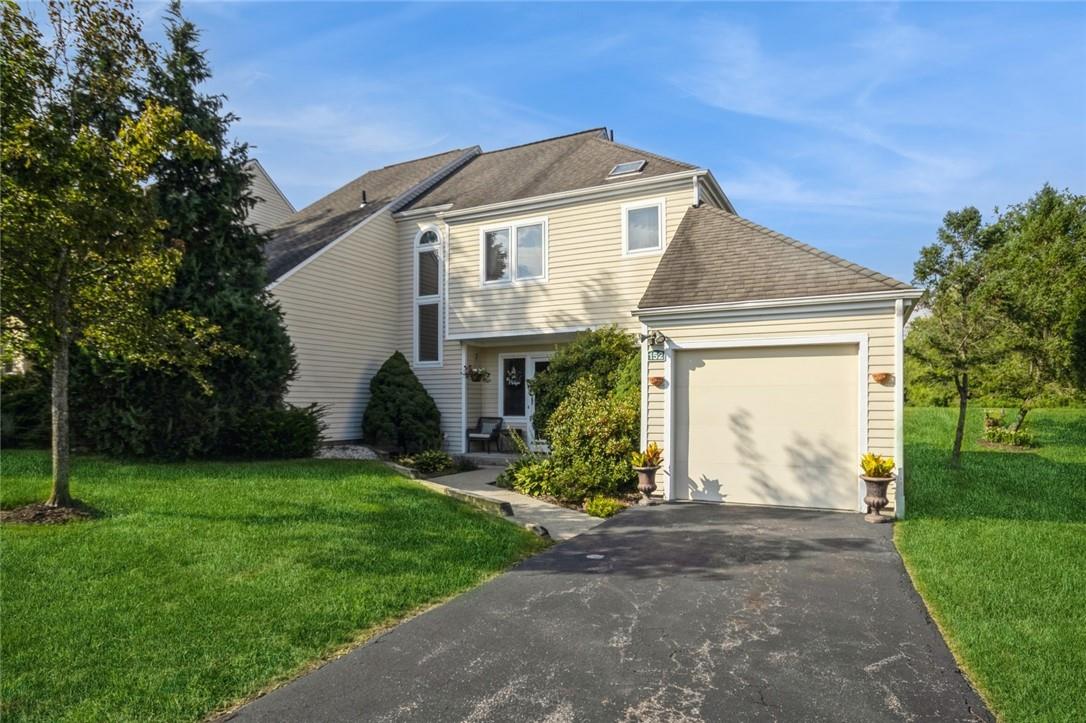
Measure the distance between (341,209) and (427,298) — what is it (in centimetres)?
431

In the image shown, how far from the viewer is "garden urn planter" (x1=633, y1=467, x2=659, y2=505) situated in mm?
9211

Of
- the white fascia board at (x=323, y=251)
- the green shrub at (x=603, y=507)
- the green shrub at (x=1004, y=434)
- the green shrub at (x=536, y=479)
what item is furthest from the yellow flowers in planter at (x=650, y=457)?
the green shrub at (x=1004, y=434)

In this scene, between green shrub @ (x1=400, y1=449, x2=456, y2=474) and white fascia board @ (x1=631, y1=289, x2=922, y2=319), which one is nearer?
white fascia board @ (x1=631, y1=289, x2=922, y2=319)

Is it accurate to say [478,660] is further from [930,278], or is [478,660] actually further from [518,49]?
[930,278]

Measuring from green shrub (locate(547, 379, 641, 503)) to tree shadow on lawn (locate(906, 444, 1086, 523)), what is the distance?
4015 millimetres

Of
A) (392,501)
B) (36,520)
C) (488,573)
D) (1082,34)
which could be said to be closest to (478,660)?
(488,573)

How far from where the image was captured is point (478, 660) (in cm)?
375

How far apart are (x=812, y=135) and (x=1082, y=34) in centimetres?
383

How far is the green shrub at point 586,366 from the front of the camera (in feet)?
38.1

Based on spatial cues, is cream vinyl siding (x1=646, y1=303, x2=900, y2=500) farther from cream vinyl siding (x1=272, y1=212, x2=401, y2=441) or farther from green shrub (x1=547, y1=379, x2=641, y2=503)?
cream vinyl siding (x1=272, y1=212, x2=401, y2=441)

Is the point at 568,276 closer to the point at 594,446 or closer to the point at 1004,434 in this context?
the point at 594,446

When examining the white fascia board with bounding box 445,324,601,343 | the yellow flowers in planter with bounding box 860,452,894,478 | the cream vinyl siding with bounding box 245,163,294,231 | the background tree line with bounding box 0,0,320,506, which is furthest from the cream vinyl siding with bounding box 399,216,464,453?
the yellow flowers in planter with bounding box 860,452,894,478

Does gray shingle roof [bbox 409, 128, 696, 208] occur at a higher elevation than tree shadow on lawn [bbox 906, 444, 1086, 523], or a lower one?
higher

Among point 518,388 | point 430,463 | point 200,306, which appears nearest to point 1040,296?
point 518,388
